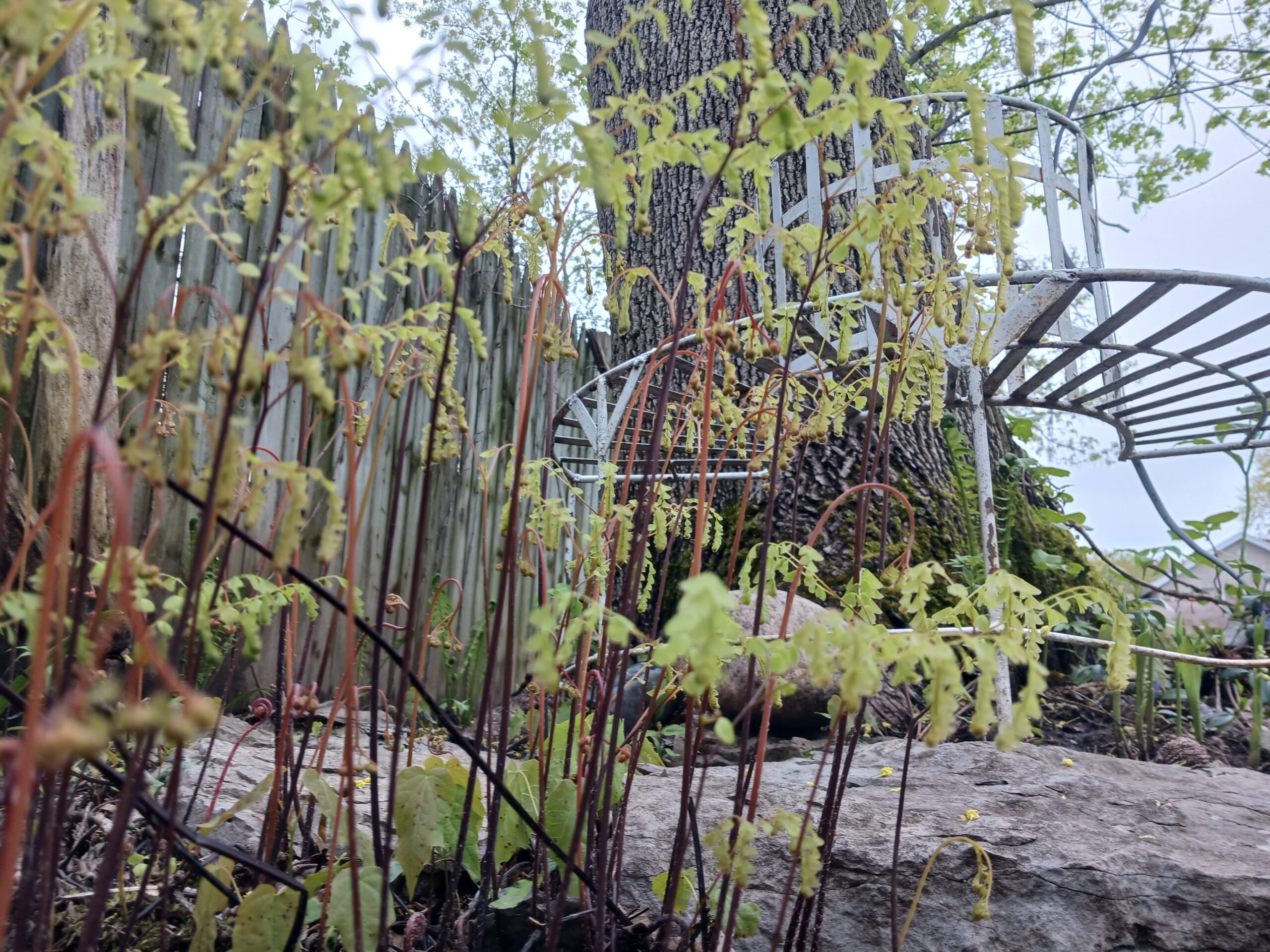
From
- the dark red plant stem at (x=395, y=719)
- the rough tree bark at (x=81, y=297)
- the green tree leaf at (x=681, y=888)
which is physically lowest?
the green tree leaf at (x=681, y=888)

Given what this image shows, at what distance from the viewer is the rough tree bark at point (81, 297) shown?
70.4 inches

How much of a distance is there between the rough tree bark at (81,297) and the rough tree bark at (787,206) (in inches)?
80.8

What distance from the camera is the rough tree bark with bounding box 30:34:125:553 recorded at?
1789 millimetres

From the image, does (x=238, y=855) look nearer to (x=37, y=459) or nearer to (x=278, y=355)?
(x=278, y=355)

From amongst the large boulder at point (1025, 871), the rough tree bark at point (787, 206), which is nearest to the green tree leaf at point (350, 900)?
the large boulder at point (1025, 871)

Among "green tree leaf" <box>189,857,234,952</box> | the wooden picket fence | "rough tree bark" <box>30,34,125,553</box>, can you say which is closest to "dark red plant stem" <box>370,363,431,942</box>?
"green tree leaf" <box>189,857,234,952</box>

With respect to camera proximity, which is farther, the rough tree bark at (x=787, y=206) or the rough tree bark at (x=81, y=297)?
the rough tree bark at (x=787, y=206)

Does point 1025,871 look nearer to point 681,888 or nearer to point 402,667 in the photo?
point 681,888

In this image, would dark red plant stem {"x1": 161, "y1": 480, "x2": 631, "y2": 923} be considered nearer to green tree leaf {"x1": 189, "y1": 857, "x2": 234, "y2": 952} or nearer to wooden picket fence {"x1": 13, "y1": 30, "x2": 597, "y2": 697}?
green tree leaf {"x1": 189, "y1": 857, "x2": 234, "y2": 952}

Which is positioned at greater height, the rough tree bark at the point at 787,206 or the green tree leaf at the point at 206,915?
the rough tree bark at the point at 787,206

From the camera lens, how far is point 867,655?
0.66 metres

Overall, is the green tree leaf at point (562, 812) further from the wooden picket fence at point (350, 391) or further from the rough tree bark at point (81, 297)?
the rough tree bark at point (81, 297)

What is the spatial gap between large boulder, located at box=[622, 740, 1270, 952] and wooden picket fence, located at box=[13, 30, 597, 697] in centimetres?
67

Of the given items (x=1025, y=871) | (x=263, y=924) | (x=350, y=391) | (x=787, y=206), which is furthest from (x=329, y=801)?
(x=787, y=206)
